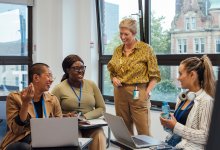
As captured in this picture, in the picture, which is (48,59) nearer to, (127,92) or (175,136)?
(127,92)

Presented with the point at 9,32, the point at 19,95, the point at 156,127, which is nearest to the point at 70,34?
the point at 9,32

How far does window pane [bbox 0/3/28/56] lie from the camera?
501 centimetres

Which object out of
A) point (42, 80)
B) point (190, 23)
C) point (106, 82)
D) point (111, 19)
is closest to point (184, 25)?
point (190, 23)

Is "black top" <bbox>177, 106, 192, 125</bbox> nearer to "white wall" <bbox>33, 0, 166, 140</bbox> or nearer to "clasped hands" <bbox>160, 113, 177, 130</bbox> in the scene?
"clasped hands" <bbox>160, 113, 177, 130</bbox>

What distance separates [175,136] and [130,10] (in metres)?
2.94

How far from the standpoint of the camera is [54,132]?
1.96 m

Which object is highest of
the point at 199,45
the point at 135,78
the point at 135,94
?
the point at 199,45

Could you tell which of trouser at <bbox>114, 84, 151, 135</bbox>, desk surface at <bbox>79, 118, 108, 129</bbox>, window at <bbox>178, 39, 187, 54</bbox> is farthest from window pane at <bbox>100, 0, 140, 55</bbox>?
desk surface at <bbox>79, 118, 108, 129</bbox>

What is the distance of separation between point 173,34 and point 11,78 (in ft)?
8.70

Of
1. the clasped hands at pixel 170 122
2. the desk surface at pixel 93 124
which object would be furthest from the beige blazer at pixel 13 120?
the clasped hands at pixel 170 122

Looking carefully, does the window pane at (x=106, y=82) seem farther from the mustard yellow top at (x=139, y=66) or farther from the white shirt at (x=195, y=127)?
the white shirt at (x=195, y=127)

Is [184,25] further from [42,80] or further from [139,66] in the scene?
[42,80]

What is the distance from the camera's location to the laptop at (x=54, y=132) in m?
1.93

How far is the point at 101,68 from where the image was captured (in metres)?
5.09
